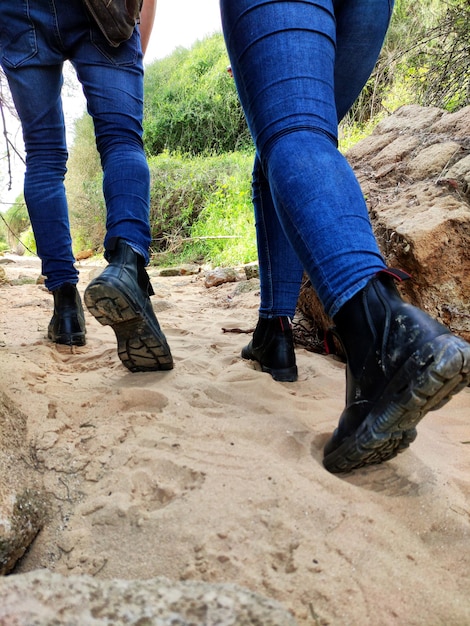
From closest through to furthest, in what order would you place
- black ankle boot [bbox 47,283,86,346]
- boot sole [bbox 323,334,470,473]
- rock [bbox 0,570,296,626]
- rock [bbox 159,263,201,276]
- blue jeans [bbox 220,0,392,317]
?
1. rock [bbox 0,570,296,626]
2. boot sole [bbox 323,334,470,473]
3. blue jeans [bbox 220,0,392,317]
4. black ankle boot [bbox 47,283,86,346]
5. rock [bbox 159,263,201,276]

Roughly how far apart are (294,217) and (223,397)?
676 mm

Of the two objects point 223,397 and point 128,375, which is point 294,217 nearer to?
point 223,397

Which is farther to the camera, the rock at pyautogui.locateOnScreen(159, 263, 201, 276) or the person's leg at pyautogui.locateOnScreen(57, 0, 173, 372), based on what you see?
the rock at pyautogui.locateOnScreen(159, 263, 201, 276)

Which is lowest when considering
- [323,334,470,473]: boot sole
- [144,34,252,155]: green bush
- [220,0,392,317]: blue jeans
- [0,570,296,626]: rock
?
[0,570,296,626]: rock

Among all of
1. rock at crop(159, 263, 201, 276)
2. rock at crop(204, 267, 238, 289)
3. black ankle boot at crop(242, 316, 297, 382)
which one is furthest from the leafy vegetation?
black ankle boot at crop(242, 316, 297, 382)

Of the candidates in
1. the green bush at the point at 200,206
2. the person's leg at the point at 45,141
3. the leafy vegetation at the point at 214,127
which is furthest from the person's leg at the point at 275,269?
the green bush at the point at 200,206

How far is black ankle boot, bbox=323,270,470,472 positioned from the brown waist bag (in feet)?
3.91

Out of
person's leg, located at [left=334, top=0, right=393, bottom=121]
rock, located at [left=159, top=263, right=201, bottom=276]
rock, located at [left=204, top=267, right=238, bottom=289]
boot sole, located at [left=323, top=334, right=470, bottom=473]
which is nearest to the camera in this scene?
boot sole, located at [left=323, top=334, right=470, bottom=473]

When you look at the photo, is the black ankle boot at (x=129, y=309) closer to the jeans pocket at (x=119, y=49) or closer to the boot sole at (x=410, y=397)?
the jeans pocket at (x=119, y=49)

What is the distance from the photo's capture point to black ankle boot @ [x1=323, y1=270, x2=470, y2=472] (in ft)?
2.64

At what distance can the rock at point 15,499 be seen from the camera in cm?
80

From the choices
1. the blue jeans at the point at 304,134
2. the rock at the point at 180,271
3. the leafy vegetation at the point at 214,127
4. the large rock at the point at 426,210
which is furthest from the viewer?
the rock at the point at 180,271

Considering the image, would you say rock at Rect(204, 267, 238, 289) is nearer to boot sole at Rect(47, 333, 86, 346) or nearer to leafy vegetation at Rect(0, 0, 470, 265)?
leafy vegetation at Rect(0, 0, 470, 265)

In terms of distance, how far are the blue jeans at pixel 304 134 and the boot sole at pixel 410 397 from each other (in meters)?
0.20
